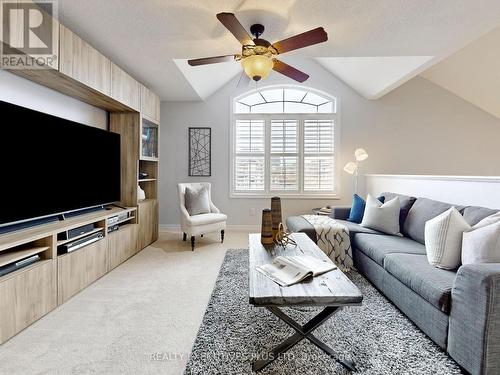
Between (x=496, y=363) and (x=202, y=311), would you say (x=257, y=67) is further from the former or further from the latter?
(x=496, y=363)

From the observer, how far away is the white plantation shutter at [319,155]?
5.02 m

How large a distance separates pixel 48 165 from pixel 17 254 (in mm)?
807

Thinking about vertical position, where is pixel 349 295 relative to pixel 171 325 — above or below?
above

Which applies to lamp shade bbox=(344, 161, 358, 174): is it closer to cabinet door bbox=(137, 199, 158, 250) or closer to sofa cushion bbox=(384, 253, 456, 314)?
sofa cushion bbox=(384, 253, 456, 314)

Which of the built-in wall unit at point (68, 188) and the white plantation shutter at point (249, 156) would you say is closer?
the built-in wall unit at point (68, 188)

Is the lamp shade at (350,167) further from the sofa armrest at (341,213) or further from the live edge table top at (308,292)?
the live edge table top at (308,292)

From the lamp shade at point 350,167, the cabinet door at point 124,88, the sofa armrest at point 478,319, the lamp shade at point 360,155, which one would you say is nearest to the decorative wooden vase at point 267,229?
the sofa armrest at point 478,319

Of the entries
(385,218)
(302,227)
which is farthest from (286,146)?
(385,218)

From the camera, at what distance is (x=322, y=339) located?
69.7 inches

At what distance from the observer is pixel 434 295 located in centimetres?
165

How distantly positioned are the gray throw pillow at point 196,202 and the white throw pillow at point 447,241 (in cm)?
301

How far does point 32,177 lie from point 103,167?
1.04 metres

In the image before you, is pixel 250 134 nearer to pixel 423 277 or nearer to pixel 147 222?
pixel 147 222

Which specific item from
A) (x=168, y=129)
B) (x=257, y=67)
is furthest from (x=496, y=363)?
(x=168, y=129)
